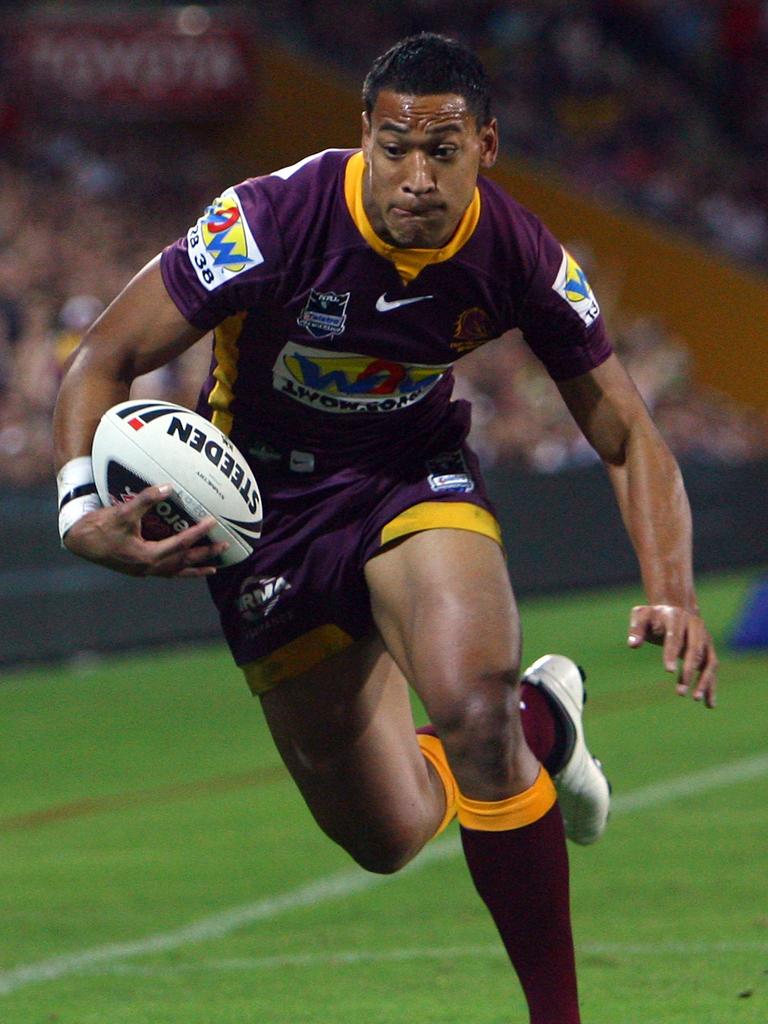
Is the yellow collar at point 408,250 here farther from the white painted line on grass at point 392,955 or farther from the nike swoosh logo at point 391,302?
the white painted line on grass at point 392,955

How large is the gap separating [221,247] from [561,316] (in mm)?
880

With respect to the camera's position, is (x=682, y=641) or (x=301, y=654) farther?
(x=301, y=654)

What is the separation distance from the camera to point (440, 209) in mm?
4984

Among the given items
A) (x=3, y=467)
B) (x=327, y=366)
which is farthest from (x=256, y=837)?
(x=3, y=467)

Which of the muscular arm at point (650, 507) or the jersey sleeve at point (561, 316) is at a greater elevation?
the jersey sleeve at point (561, 316)

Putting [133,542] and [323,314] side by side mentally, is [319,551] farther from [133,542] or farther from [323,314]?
[133,542]

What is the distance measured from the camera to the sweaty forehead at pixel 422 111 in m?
4.90

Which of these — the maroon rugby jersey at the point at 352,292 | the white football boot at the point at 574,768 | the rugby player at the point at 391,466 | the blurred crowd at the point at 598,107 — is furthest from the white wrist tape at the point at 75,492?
the blurred crowd at the point at 598,107

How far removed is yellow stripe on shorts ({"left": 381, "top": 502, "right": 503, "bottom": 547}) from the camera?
535 centimetres

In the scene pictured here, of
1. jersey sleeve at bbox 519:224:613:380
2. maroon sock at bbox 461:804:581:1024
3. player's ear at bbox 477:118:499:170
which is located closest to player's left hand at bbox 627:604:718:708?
maroon sock at bbox 461:804:581:1024

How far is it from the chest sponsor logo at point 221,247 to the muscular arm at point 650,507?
912mm

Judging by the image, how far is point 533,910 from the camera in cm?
489

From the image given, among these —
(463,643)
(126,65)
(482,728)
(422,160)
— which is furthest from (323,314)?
(126,65)

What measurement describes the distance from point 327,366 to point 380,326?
0.19 metres
